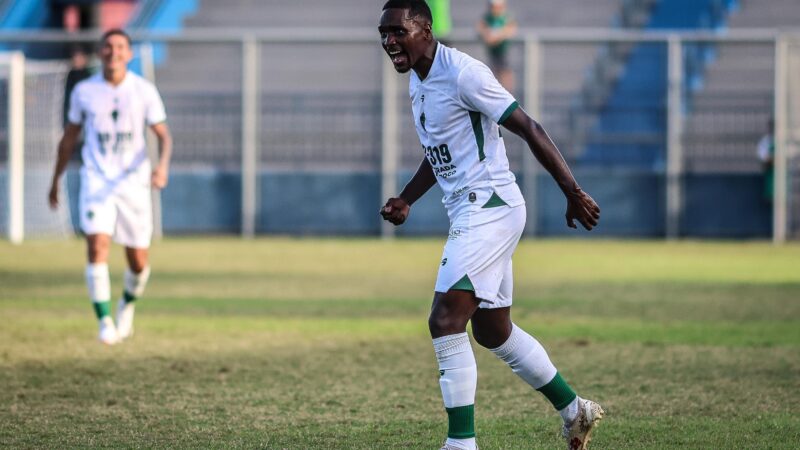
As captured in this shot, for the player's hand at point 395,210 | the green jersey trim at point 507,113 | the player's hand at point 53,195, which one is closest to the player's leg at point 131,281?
the player's hand at point 53,195

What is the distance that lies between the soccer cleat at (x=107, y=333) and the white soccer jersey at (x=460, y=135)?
5173mm

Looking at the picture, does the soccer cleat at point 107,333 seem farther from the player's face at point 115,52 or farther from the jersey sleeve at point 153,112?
the player's face at point 115,52

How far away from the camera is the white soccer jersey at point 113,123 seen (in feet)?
37.2

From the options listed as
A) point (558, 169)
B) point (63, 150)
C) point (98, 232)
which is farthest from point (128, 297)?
point (558, 169)

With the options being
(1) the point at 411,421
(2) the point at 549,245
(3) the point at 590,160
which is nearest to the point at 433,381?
(1) the point at 411,421

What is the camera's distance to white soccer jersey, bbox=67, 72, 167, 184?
11.4 meters

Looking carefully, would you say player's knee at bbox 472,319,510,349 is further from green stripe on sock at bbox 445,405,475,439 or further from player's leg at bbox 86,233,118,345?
player's leg at bbox 86,233,118,345

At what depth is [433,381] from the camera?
902 centimetres

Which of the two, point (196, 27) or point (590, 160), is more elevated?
point (196, 27)

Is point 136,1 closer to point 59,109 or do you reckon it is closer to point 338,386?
point 59,109

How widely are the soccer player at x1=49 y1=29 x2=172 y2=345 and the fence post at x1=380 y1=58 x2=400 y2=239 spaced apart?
42.4 feet

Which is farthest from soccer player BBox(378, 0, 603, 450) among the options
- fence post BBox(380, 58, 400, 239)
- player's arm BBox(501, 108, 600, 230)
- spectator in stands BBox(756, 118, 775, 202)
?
spectator in stands BBox(756, 118, 775, 202)

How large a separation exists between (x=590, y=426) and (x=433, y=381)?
2.72m

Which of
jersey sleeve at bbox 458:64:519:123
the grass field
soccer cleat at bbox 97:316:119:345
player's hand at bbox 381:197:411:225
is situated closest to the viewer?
jersey sleeve at bbox 458:64:519:123
